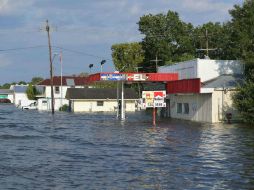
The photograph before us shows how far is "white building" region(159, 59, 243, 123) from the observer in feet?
149

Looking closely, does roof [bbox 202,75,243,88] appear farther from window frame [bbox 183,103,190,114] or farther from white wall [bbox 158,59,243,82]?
window frame [bbox 183,103,190,114]

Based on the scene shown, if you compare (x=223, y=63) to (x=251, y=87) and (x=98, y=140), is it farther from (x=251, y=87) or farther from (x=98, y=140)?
(x=98, y=140)

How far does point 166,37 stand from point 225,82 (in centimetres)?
4968

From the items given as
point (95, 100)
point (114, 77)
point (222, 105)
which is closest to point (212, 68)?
point (222, 105)

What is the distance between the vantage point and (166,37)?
95875 mm

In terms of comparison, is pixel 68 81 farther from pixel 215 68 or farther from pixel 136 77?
pixel 215 68

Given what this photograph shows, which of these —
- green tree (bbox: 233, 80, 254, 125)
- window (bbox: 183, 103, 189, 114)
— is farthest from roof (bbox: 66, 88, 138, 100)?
green tree (bbox: 233, 80, 254, 125)

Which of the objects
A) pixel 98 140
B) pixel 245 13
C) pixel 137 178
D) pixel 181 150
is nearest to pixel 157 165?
pixel 137 178

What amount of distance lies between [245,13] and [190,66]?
781 centimetres

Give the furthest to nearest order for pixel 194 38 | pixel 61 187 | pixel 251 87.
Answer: pixel 194 38, pixel 251 87, pixel 61 187

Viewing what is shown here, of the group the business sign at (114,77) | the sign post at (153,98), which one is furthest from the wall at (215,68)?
the sign post at (153,98)

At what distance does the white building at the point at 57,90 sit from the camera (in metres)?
97.4

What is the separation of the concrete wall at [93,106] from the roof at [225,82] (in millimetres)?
39951

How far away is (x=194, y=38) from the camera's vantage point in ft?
325
